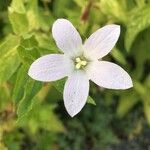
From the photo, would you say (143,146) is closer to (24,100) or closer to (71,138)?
(71,138)

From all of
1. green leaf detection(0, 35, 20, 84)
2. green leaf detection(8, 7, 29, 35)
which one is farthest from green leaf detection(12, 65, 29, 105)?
green leaf detection(8, 7, 29, 35)

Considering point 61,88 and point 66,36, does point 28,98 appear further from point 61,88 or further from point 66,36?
point 66,36

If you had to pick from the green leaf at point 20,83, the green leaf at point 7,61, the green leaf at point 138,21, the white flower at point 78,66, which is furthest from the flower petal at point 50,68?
the green leaf at point 138,21

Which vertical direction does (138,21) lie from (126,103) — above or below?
above

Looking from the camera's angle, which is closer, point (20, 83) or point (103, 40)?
point (103, 40)

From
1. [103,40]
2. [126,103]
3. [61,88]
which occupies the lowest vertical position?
[126,103]

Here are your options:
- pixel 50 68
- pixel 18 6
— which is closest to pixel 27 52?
pixel 50 68

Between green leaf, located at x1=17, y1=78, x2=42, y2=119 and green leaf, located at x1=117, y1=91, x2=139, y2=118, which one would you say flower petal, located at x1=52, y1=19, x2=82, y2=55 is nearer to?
green leaf, located at x1=17, y1=78, x2=42, y2=119
